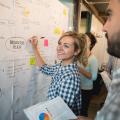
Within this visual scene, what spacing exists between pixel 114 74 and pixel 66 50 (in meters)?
1.04

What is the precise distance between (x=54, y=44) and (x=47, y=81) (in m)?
0.42

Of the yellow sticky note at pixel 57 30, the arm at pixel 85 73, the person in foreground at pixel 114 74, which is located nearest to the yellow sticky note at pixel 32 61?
the yellow sticky note at pixel 57 30

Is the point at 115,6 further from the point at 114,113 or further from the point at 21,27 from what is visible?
the point at 21,27

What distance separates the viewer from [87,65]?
2764mm

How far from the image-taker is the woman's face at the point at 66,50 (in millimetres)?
1872

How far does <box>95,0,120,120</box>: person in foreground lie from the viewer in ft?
2.31

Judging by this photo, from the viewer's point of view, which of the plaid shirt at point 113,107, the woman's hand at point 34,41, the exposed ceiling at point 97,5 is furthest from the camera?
the exposed ceiling at point 97,5

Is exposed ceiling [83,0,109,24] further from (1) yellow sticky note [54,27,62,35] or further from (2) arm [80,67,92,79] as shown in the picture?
(2) arm [80,67,92,79]

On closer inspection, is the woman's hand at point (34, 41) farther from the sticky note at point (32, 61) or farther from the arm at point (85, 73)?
the arm at point (85, 73)

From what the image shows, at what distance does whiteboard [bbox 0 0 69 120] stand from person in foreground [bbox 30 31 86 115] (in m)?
0.17

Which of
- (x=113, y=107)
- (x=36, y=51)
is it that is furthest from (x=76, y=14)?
(x=113, y=107)

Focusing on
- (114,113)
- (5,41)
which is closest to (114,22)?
(114,113)

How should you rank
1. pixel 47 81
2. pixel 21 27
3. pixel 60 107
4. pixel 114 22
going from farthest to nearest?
pixel 47 81, pixel 21 27, pixel 60 107, pixel 114 22

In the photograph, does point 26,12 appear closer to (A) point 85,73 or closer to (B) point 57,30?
(B) point 57,30
